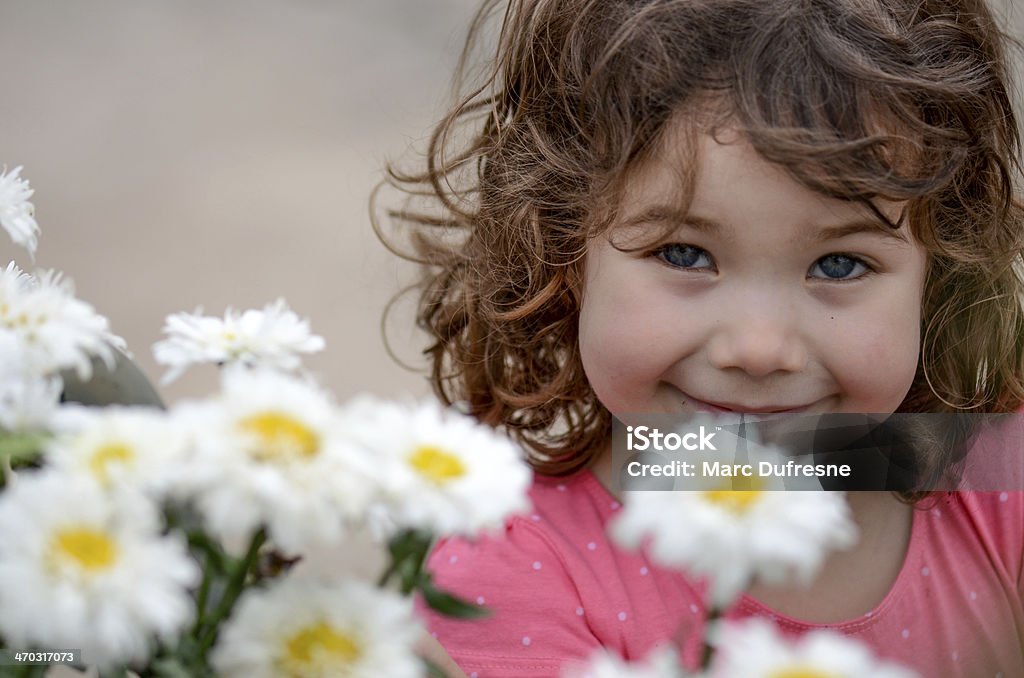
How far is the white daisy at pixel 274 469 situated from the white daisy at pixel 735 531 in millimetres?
87

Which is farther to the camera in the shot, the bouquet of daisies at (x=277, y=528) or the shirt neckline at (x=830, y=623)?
the shirt neckline at (x=830, y=623)

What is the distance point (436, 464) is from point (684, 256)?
638 mm

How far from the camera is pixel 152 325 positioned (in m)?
2.46

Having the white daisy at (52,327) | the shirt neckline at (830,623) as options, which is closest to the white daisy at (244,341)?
the white daisy at (52,327)

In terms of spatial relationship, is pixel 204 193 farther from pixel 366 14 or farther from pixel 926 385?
pixel 926 385

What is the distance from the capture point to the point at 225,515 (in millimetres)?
351

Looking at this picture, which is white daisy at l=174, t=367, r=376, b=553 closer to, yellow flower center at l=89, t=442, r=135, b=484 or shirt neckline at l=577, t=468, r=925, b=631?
yellow flower center at l=89, t=442, r=135, b=484

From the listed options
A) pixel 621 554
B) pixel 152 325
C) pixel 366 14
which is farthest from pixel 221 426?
pixel 366 14

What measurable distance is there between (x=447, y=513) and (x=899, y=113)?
74cm

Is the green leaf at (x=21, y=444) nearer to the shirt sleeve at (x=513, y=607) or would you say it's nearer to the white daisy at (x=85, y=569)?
the white daisy at (x=85, y=569)

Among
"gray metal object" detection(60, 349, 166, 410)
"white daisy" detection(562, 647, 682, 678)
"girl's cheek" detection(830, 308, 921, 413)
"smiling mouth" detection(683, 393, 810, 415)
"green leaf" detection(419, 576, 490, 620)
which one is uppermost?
"girl's cheek" detection(830, 308, 921, 413)

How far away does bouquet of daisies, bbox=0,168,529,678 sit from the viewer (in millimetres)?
352

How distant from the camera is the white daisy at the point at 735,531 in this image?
1.17 ft

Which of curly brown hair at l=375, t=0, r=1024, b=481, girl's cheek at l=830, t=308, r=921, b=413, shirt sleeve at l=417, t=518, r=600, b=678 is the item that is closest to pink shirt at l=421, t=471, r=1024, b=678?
shirt sleeve at l=417, t=518, r=600, b=678
